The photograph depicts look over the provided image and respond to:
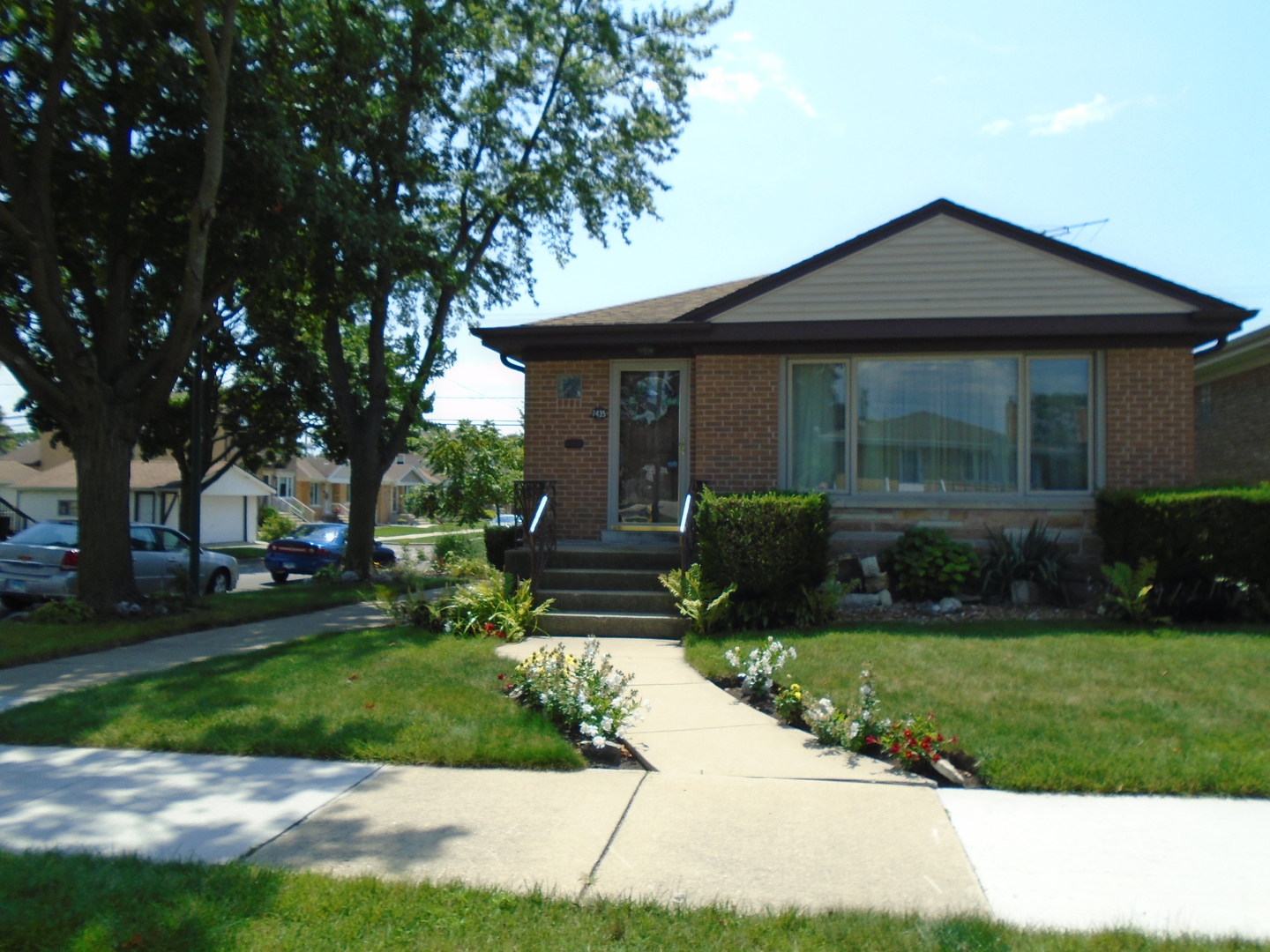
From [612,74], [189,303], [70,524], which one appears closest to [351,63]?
[189,303]

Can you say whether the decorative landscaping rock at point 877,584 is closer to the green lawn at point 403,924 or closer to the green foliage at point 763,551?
the green foliage at point 763,551

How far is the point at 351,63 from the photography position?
44.6ft

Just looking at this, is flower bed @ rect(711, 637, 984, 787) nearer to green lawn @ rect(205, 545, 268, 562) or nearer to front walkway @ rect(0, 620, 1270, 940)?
front walkway @ rect(0, 620, 1270, 940)

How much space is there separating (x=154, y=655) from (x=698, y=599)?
17.8 feet

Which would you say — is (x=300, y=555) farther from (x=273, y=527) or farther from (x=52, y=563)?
(x=273, y=527)

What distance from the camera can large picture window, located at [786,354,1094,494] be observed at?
10.9 meters

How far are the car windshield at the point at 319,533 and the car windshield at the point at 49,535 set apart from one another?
9184 mm

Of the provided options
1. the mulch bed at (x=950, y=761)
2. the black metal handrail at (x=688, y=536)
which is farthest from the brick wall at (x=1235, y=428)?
the mulch bed at (x=950, y=761)

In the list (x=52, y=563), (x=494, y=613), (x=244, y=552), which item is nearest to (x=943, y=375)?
(x=494, y=613)

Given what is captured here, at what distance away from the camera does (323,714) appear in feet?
20.8

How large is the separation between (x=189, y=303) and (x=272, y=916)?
31.0ft

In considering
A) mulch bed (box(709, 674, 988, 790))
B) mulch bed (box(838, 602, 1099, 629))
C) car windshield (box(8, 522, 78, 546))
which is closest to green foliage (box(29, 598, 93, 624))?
car windshield (box(8, 522, 78, 546))

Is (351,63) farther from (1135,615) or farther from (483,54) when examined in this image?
(1135,615)

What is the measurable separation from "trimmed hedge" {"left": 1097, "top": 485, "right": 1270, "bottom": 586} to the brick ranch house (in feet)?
4.96
